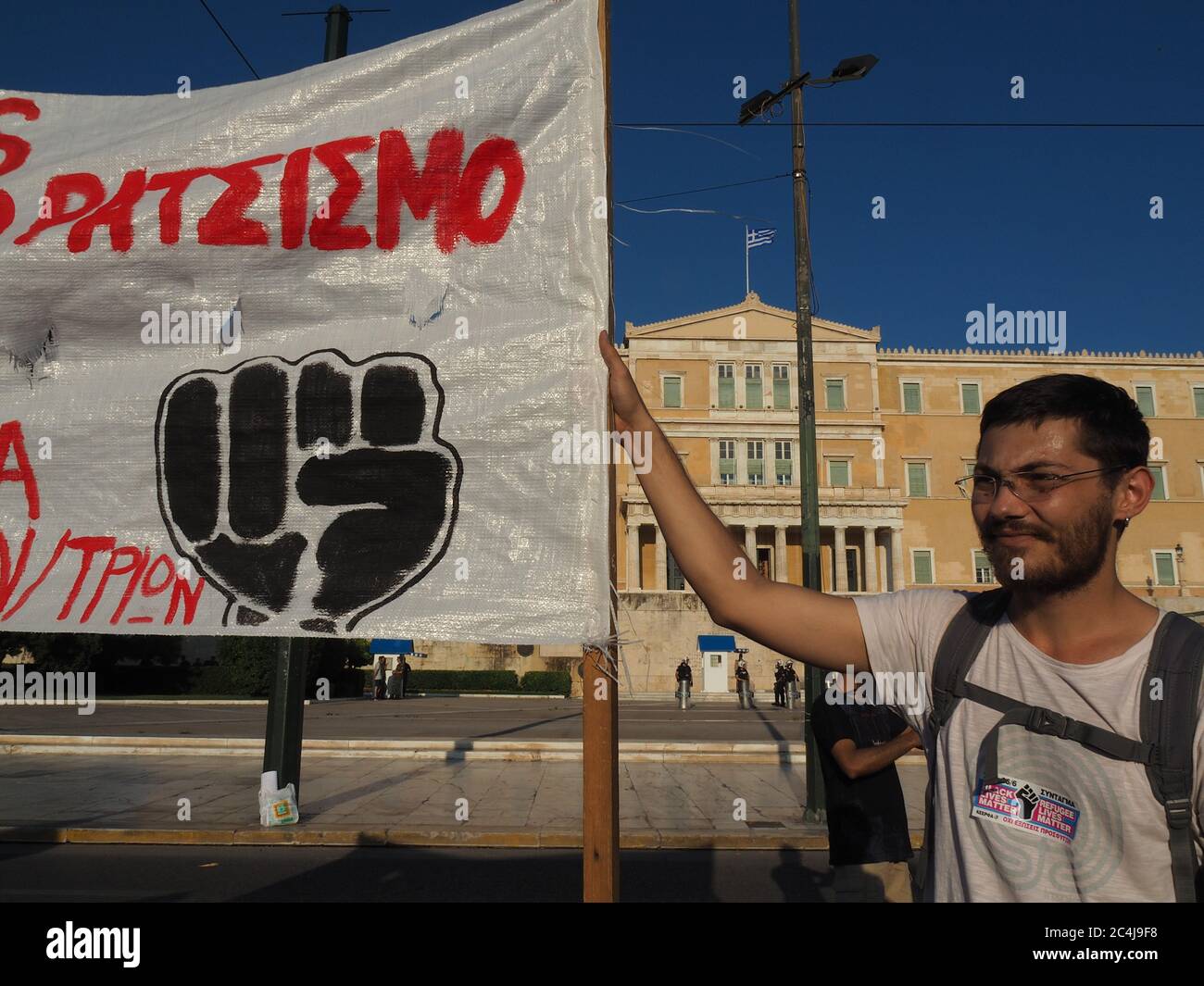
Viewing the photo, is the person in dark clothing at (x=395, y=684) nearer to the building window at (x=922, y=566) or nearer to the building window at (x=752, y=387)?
the building window at (x=752, y=387)

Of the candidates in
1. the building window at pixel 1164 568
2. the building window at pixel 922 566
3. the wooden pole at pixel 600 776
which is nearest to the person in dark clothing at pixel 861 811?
the wooden pole at pixel 600 776

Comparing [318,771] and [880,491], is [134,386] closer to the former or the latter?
[318,771]

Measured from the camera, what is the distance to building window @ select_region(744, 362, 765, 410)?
1983 inches

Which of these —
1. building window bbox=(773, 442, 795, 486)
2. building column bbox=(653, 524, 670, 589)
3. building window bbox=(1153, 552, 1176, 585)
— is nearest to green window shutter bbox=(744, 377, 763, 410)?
building window bbox=(773, 442, 795, 486)

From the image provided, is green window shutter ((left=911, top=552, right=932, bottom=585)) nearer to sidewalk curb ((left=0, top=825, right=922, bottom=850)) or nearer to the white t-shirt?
sidewalk curb ((left=0, top=825, right=922, bottom=850))

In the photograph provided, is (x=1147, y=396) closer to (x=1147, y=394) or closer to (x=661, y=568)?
(x=1147, y=394)

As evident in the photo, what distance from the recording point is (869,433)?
165 feet

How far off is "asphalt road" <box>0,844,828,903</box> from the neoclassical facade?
40.0 metres

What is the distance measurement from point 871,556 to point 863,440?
22.8ft
